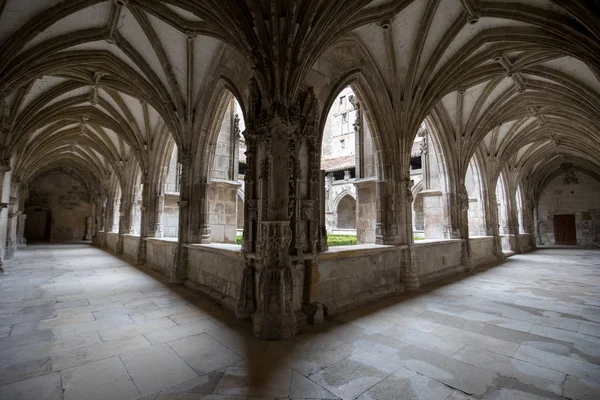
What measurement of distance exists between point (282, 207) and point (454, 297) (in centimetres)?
388

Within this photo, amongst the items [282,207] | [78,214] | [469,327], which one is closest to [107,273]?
[282,207]

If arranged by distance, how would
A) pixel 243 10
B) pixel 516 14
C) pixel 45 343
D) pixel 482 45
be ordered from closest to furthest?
pixel 45 343 → pixel 243 10 → pixel 516 14 → pixel 482 45

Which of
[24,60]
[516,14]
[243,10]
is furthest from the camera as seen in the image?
[24,60]

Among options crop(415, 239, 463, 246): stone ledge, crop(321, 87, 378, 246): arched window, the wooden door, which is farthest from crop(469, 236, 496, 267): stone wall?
the wooden door

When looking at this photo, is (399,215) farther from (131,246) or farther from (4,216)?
(4,216)

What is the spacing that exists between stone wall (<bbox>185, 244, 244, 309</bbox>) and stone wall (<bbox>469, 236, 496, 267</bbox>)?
7.83 meters

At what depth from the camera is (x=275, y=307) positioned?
3.51 m

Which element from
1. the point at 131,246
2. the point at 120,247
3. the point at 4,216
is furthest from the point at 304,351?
the point at 4,216

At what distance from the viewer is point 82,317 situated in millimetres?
4074

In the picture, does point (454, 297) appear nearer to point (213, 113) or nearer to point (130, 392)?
point (130, 392)

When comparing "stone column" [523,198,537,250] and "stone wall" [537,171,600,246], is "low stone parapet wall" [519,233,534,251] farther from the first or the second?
"stone wall" [537,171,600,246]

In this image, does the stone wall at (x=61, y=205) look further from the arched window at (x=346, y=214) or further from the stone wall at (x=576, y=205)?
the stone wall at (x=576, y=205)

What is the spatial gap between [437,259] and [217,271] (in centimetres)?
551

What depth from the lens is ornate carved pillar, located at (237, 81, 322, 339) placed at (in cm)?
360
